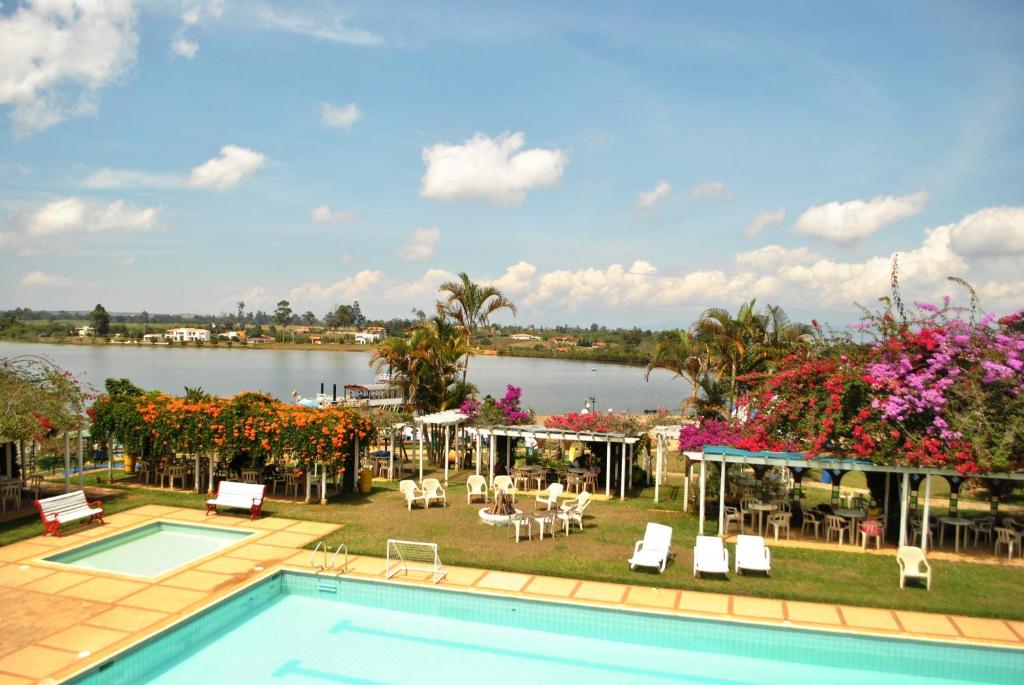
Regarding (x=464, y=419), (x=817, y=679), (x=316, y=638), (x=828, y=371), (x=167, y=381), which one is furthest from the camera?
(x=167, y=381)

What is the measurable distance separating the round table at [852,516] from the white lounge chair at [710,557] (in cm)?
346

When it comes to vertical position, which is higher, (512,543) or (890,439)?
(890,439)

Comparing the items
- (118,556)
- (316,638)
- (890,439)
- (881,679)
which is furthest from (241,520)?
(890,439)

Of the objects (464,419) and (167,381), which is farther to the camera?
(167,381)

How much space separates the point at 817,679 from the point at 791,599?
5.42 ft

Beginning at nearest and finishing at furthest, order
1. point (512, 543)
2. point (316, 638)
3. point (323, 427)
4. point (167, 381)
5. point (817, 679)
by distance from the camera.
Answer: point (817, 679)
point (316, 638)
point (512, 543)
point (323, 427)
point (167, 381)

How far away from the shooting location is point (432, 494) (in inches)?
590

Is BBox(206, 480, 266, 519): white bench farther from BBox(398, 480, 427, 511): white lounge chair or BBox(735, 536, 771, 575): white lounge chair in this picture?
BBox(735, 536, 771, 575): white lounge chair

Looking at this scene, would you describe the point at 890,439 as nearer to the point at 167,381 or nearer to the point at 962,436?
the point at 962,436

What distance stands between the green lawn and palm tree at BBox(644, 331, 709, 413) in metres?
5.88

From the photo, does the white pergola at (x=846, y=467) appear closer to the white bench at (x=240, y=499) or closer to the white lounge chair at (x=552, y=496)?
the white lounge chair at (x=552, y=496)

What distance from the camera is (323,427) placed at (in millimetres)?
14656

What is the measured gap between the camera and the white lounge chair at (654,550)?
1069 centimetres

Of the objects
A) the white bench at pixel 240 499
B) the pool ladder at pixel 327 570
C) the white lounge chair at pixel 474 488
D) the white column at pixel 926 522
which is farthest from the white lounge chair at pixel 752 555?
the white bench at pixel 240 499
